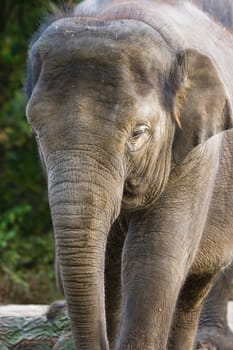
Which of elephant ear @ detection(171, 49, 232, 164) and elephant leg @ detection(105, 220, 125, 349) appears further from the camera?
elephant leg @ detection(105, 220, 125, 349)

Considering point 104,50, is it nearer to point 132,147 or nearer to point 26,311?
point 132,147

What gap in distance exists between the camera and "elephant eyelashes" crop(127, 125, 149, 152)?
17.9 ft

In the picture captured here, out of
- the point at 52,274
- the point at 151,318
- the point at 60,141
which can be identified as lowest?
the point at 52,274

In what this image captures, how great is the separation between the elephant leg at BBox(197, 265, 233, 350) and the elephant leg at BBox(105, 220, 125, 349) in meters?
0.95

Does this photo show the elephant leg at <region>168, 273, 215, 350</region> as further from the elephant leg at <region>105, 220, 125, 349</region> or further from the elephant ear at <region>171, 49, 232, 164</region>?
the elephant ear at <region>171, 49, 232, 164</region>

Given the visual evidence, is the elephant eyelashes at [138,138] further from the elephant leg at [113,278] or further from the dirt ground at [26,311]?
the dirt ground at [26,311]

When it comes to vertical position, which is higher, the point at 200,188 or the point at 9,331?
the point at 200,188

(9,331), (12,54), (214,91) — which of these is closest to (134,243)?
(214,91)

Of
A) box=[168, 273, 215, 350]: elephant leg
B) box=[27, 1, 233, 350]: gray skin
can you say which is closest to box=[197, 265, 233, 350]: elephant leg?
box=[168, 273, 215, 350]: elephant leg

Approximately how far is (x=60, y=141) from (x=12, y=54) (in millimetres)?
7357

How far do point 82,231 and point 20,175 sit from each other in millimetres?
7916

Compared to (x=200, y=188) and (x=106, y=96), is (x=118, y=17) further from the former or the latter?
(x=200, y=188)

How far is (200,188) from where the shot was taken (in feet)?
20.2

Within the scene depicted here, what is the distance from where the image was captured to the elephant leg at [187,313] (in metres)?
7.07
